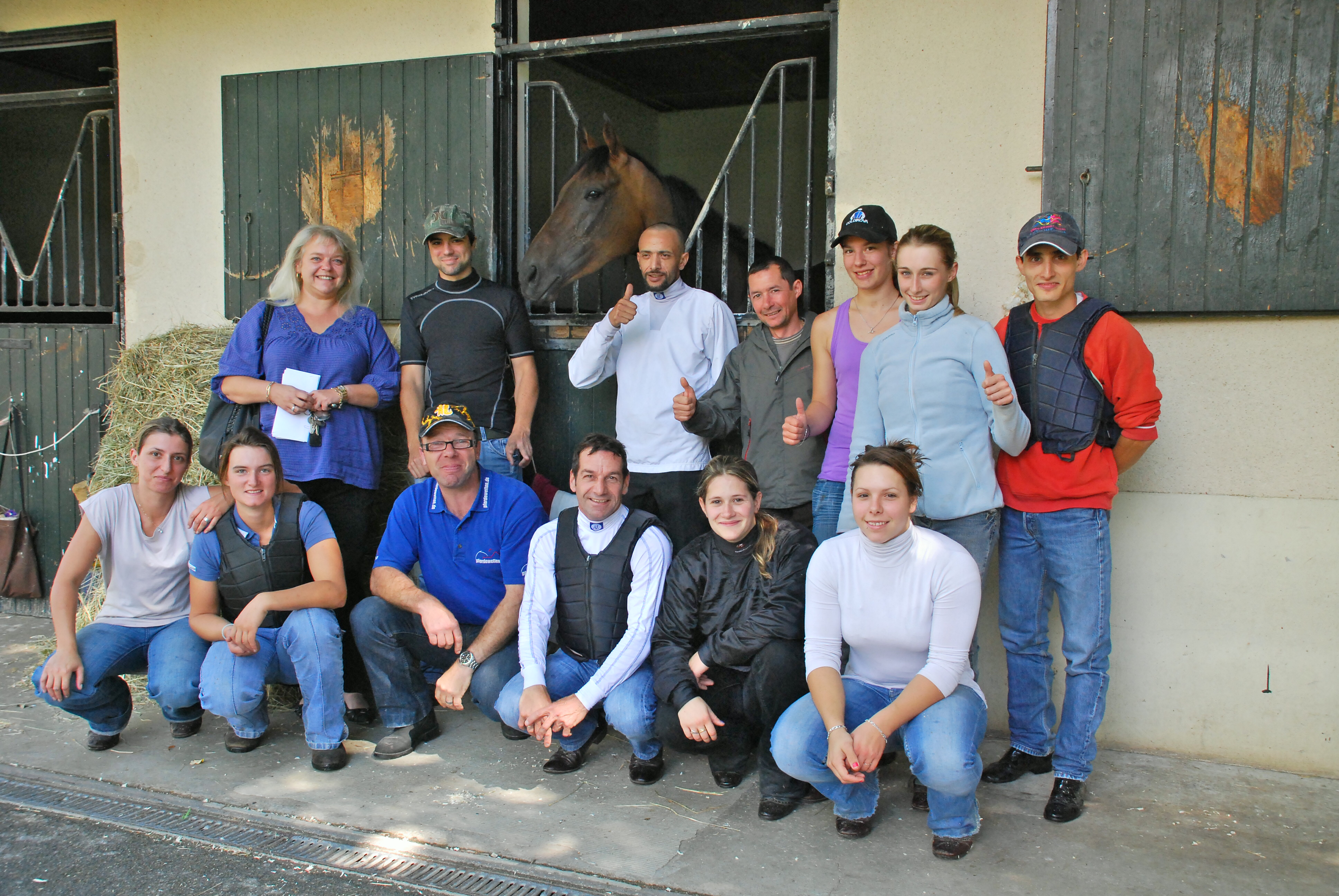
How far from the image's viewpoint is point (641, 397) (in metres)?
3.54

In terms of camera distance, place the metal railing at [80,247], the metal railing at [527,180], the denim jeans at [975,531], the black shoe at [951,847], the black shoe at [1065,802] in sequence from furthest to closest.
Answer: the metal railing at [80,247] → the metal railing at [527,180] → the denim jeans at [975,531] → the black shoe at [1065,802] → the black shoe at [951,847]

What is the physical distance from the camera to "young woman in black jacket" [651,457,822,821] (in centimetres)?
287

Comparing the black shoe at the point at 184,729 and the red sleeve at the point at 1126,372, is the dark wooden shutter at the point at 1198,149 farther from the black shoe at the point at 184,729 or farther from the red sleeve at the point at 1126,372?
the black shoe at the point at 184,729

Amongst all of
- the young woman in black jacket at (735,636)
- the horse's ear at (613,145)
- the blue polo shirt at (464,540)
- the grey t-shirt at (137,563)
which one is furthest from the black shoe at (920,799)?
the horse's ear at (613,145)

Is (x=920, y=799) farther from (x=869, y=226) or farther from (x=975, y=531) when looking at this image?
(x=869, y=226)

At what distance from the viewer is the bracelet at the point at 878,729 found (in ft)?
8.20

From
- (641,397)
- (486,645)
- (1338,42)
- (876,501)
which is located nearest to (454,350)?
(641,397)

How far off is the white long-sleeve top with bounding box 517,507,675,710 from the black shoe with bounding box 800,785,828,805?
2.05ft

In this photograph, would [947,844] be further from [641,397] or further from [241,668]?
[241,668]

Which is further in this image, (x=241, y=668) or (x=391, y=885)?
(x=241, y=668)

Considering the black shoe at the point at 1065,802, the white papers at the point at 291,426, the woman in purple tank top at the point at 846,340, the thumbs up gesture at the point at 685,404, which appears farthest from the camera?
the white papers at the point at 291,426

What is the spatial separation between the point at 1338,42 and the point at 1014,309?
122 centimetres

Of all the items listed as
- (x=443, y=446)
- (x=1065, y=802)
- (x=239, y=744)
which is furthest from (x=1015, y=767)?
(x=239, y=744)

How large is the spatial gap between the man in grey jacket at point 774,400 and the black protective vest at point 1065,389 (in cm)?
70
